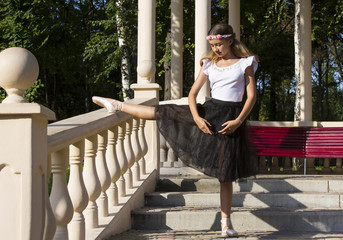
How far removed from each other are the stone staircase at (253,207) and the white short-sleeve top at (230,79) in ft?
3.67

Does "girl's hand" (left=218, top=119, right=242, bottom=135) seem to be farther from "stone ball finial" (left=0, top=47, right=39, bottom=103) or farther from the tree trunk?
the tree trunk

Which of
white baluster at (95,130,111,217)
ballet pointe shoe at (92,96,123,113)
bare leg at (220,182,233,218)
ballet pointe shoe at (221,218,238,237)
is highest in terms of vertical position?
ballet pointe shoe at (92,96,123,113)

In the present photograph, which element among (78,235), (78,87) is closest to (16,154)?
(78,235)

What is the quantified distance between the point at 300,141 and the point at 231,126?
5.09 m

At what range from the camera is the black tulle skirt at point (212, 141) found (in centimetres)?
491

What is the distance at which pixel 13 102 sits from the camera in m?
2.84

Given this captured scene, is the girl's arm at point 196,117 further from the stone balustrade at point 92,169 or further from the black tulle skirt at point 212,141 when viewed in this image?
the stone balustrade at point 92,169

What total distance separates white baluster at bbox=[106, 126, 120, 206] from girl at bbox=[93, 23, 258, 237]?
232mm

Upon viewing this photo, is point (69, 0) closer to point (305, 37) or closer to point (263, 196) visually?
point (305, 37)

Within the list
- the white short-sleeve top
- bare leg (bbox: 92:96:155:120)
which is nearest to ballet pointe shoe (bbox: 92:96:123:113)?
bare leg (bbox: 92:96:155:120)

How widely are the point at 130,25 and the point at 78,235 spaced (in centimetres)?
1309

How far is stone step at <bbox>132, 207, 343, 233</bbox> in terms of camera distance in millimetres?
5234

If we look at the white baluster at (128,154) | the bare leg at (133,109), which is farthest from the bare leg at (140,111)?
the white baluster at (128,154)

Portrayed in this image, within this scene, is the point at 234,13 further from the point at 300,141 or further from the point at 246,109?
the point at 246,109
